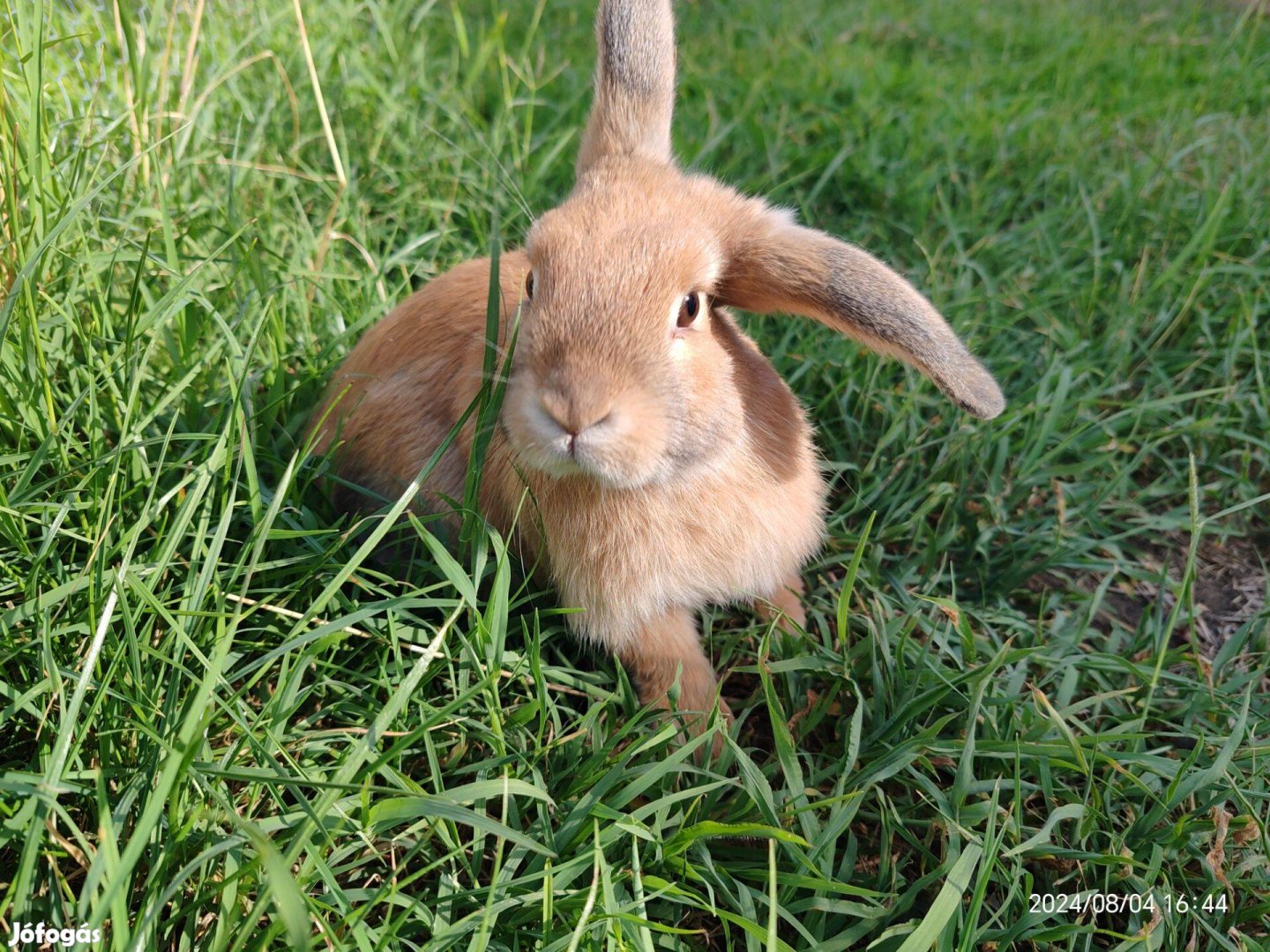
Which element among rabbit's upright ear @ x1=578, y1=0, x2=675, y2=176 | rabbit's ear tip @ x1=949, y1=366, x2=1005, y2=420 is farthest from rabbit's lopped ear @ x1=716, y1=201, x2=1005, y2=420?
rabbit's upright ear @ x1=578, y1=0, x2=675, y2=176

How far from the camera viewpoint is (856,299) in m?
2.28

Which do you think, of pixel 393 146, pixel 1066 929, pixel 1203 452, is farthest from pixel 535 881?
pixel 393 146

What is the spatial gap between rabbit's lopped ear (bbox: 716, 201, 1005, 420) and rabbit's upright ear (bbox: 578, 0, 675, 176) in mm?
548

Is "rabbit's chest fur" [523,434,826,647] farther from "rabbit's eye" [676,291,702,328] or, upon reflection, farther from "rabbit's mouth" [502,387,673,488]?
"rabbit's eye" [676,291,702,328]

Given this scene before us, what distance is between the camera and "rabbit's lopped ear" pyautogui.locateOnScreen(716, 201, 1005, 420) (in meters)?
2.26

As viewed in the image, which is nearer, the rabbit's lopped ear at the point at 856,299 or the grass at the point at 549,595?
the grass at the point at 549,595

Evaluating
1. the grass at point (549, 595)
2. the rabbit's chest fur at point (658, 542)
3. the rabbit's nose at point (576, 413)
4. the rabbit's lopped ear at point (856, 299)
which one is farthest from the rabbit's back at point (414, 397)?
the rabbit's lopped ear at point (856, 299)

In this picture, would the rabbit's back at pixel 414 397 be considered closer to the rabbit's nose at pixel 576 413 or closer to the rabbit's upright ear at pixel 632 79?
the rabbit's upright ear at pixel 632 79

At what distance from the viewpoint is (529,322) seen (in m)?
2.30

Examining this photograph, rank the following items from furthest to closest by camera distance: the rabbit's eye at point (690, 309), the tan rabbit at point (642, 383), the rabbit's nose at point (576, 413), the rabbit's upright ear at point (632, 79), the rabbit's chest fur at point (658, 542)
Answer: the rabbit's upright ear at point (632, 79) < the rabbit's chest fur at point (658, 542) < the rabbit's eye at point (690, 309) < the tan rabbit at point (642, 383) < the rabbit's nose at point (576, 413)

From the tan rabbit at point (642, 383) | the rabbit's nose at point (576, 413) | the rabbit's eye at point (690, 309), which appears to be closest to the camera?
the rabbit's nose at point (576, 413)

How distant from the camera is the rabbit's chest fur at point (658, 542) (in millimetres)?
2492

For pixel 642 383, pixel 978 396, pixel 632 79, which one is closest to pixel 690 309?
pixel 642 383

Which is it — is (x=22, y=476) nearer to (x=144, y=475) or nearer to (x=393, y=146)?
(x=144, y=475)
